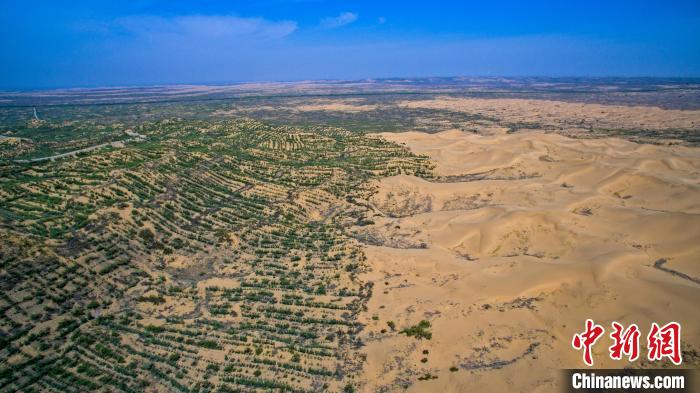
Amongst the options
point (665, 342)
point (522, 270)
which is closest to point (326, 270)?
point (522, 270)

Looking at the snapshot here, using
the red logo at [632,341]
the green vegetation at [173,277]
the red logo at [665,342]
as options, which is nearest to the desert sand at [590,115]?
the green vegetation at [173,277]

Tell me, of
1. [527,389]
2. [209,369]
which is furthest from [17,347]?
[527,389]

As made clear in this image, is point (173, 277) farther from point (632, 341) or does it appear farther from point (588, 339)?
point (632, 341)

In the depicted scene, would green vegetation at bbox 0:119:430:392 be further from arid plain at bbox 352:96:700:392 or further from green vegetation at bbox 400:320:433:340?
arid plain at bbox 352:96:700:392

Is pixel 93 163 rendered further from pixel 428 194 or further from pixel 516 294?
pixel 516 294

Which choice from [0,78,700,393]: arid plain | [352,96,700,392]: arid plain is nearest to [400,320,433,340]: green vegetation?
[0,78,700,393]: arid plain

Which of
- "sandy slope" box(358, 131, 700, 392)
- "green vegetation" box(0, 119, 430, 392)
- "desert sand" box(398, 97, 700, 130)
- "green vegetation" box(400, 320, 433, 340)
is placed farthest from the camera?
"desert sand" box(398, 97, 700, 130)

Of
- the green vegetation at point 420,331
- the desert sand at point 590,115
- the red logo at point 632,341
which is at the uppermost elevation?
the desert sand at point 590,115

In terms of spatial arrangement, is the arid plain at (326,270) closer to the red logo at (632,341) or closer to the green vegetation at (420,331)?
the green vegetation at (420,331)
